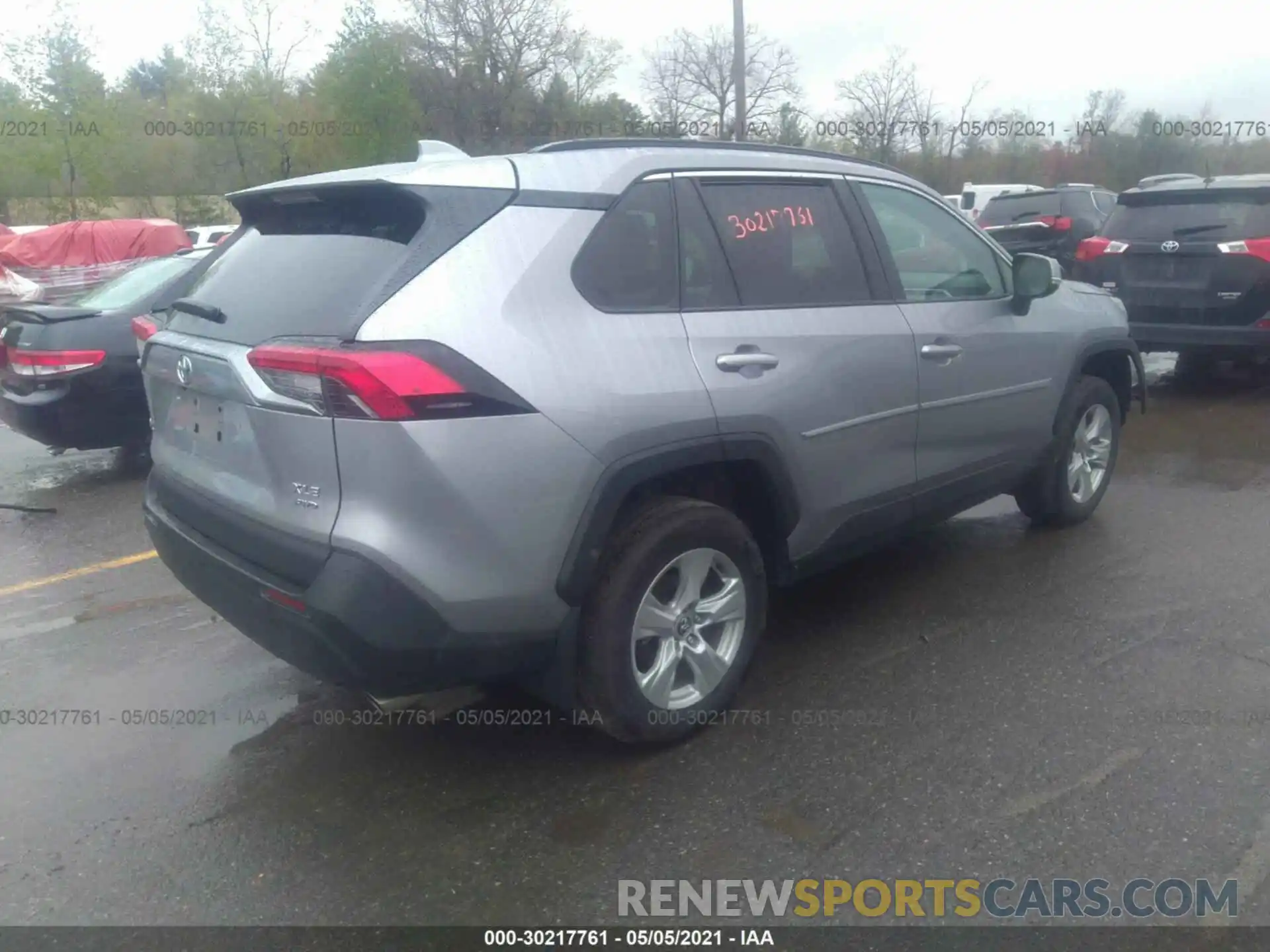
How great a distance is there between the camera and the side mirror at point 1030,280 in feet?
15.1

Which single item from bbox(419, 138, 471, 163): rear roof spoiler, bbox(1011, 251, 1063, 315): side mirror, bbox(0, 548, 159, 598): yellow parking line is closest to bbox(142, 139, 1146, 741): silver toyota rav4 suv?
bbox(419, 138, 471, 163): rear roof spoiler

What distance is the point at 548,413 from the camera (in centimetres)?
288

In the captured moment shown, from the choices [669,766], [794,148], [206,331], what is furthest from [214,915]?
[794,148]

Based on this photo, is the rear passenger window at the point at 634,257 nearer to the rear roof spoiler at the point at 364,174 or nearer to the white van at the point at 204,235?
the rear roof spoiler at the point at 364,174

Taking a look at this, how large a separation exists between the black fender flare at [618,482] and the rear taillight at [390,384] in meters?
0.38

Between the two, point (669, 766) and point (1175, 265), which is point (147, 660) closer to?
point (669, 766)

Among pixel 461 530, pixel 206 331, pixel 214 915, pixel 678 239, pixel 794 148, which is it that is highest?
pixel 794 148

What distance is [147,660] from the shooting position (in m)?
4.24

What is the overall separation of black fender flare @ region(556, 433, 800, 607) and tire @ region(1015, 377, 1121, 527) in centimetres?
227

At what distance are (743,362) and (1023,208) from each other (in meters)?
13.3

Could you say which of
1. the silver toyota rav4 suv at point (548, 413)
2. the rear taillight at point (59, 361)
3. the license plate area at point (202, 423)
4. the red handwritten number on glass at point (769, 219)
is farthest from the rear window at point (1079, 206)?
the license plate area at point (202, 423)

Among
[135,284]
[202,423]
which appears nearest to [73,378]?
[135,284]

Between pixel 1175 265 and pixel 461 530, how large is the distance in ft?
24.8

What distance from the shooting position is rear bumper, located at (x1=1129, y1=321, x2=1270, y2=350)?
8023 mm
